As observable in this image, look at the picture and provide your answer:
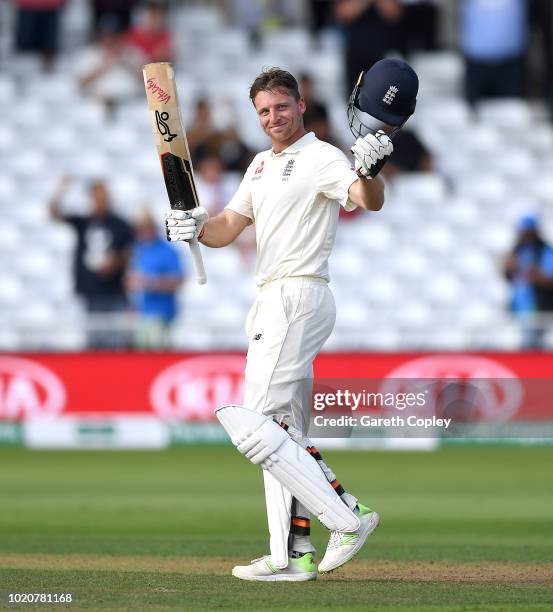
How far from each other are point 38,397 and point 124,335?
894 millimetres

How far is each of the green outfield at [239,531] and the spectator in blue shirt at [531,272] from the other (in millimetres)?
Result: 1201

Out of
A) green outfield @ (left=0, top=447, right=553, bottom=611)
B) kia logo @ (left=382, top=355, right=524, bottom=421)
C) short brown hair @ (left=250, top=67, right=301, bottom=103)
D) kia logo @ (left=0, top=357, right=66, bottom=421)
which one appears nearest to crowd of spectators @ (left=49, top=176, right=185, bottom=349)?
kia logo @ (left=0, top=357, right=66, bottom=421)

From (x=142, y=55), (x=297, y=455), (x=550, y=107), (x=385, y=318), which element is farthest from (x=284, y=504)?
(x=550, y=107)

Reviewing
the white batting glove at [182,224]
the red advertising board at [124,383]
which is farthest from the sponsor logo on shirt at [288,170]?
the red advertising board at [124,383]

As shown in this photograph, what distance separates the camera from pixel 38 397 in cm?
1272

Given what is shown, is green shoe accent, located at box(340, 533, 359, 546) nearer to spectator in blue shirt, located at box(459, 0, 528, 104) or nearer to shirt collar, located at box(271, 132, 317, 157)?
shirt collar, located at box(271, 132, 317, 157)

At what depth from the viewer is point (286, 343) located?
537 centimetres

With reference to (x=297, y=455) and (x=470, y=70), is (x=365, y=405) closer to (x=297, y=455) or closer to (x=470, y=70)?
(x=297, y=455)

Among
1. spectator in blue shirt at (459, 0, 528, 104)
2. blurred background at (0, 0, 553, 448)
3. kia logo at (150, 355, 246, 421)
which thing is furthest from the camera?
spectator in blue shirt at (459, 0, 528, 104)

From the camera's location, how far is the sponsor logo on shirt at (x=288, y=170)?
546 cm

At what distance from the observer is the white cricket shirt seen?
17.8ft

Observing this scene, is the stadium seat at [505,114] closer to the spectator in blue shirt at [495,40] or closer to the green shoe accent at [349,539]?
the spectator in blue shirt at [495,40]

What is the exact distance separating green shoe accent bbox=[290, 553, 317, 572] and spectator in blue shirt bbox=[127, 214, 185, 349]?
7.26 meters

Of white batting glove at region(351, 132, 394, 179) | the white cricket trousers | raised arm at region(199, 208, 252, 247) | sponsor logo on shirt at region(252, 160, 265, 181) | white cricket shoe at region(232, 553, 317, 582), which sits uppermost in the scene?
white batting glove at region(351, 132, 394, 179)
